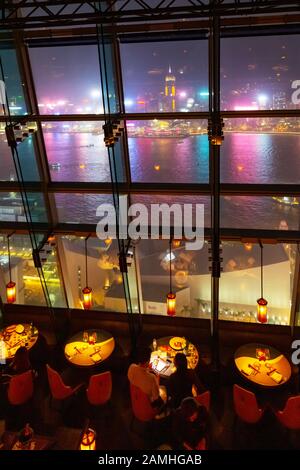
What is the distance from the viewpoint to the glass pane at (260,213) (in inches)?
230

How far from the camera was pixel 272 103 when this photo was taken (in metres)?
5.24

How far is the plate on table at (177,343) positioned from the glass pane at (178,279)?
89cm

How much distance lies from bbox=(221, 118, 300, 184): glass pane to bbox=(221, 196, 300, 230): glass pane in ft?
0.99

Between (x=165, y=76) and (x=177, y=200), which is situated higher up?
(x=165, y=76)

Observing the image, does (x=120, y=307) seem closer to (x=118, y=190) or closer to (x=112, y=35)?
(x=118, y=190)

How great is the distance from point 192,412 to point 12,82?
514 cm

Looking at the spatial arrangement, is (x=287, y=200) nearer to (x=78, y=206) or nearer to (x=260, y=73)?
(x=260, y=73)

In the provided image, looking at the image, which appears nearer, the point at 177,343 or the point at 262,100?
the point at 262,100

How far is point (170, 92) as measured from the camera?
17.9ft

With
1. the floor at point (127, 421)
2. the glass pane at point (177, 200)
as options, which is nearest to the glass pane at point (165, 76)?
the glass pane at point (177, 200)

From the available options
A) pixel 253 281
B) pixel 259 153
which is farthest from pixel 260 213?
pixel 253 281

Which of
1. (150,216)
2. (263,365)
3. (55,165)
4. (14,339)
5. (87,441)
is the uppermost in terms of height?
(55,165)

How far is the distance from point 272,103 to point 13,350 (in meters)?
5.62
